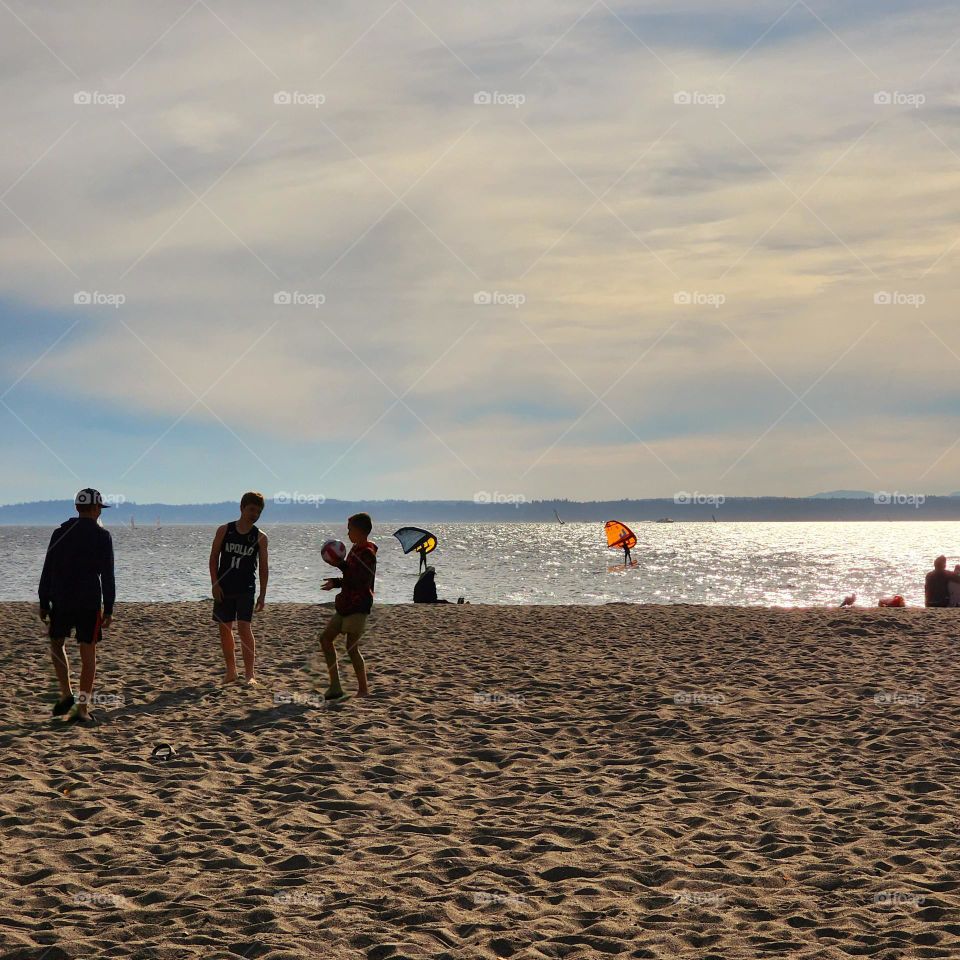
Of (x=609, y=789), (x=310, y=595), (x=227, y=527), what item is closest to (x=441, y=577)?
(x=310, y=595)

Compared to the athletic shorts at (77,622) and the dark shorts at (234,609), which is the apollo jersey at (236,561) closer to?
the dark shorts at (234,609)

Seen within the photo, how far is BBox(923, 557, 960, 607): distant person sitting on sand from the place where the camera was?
1853cm

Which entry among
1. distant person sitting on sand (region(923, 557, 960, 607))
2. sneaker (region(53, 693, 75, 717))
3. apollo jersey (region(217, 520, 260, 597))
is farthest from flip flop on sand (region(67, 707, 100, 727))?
distant person sitting on sand (region(923, 557, 960, 607))

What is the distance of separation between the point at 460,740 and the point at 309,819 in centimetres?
226

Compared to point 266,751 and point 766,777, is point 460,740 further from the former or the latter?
point 766,777

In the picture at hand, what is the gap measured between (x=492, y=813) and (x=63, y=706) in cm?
446

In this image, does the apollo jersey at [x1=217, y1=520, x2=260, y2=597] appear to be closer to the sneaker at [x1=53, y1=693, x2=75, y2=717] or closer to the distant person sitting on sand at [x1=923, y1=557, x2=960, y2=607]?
the sneaker at [x1=53, y1=693, x2=75, y2=717]

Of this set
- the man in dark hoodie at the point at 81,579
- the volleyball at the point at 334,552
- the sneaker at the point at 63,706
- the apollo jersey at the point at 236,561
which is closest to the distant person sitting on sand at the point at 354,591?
the volleyball at the point at 334,552

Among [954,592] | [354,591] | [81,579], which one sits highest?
[81,579]

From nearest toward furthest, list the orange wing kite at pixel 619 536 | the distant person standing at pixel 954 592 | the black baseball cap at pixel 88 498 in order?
the black baseball cap at pixel 88 498 < the distant person standing at pixel 954 592 < the orange wing kite at pixel 619 536

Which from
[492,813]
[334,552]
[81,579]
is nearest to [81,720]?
[81,579]

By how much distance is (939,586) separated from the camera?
61.2 feet

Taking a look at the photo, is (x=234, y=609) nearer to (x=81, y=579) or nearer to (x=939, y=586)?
(x=81, y=579)

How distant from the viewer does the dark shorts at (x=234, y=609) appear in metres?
9.39
